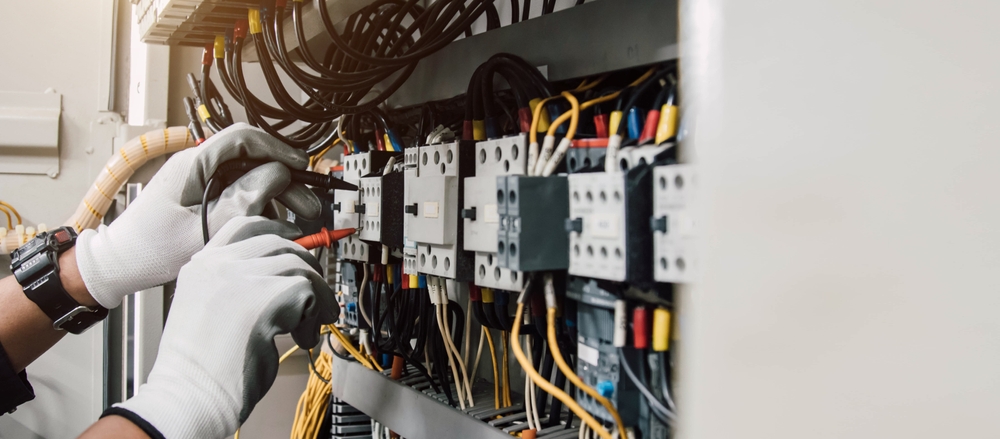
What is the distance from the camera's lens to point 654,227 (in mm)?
634

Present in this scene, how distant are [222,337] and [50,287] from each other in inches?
18.6

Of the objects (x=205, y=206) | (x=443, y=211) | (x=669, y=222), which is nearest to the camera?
(x=669, y=222)

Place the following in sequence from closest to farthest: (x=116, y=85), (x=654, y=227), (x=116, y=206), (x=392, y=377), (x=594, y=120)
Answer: (x=654, y=227) < (x=594, y=120) < (x=392, y=377) < (x=116, y=206) < (x=116, y=85)

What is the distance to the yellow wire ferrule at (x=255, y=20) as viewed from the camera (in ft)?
3.71

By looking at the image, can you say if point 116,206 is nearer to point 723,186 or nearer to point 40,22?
point 40,22

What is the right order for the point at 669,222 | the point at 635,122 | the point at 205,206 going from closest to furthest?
the point at 669,222 → the point at 635,122 → the point at 205,206

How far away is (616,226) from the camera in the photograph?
2.18ft

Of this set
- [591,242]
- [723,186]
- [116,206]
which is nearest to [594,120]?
[591,242]

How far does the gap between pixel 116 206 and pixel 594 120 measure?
5.26 feet

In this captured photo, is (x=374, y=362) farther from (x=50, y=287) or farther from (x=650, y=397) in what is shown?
(x=650, y=397)

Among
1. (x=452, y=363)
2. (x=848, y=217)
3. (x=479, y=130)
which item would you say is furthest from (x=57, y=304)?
(x=848, y=217)

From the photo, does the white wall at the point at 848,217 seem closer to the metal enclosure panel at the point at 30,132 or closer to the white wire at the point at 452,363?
the white wire at the point at 452,363

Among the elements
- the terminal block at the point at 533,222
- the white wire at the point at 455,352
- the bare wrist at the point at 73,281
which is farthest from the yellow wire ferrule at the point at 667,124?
the bare wrist at the point at 73,281

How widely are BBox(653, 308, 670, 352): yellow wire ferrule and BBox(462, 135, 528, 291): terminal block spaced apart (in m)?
0.17
